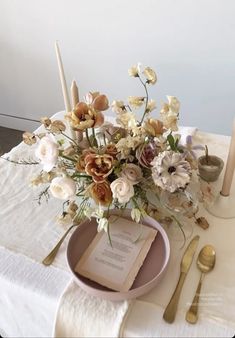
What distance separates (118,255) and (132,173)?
0.66 ft

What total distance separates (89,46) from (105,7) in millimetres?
258

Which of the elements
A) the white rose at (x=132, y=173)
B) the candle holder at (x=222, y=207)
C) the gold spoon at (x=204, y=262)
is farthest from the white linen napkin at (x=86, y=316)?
the candle holder at (x=222, y=207)

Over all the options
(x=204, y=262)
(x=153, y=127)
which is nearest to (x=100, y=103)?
(x=153, y=127)

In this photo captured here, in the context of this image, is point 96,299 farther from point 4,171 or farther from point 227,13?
point 227,13

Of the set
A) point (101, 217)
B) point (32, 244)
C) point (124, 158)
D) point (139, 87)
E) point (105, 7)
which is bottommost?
point (139, 87)

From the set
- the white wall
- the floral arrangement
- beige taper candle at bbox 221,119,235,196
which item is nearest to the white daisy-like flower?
the floral arrangement

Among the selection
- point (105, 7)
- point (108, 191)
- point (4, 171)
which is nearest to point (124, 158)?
point (108, 191)

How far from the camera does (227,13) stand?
5.21 feet

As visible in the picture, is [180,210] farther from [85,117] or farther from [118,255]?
[85,117]

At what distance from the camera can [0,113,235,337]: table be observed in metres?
0.60

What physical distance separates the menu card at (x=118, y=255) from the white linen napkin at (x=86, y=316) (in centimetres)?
4

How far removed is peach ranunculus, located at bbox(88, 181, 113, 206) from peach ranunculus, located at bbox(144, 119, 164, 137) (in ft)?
0.45

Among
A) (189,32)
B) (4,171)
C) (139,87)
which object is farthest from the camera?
(139,87)

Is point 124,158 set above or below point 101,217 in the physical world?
above
